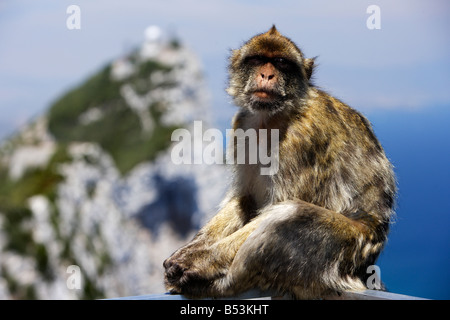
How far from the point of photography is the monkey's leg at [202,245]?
14.8ft

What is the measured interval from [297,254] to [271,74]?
139cm

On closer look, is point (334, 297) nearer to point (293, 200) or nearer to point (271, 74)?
point (293, 200)

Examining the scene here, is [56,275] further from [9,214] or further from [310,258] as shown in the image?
[310,258]

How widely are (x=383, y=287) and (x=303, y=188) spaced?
1042 mm

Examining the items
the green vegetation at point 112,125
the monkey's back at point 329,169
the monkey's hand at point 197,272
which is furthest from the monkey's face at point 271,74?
the green vegetation at point 112,125

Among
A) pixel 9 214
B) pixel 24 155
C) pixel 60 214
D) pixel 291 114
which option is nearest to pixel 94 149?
pixel 24 155

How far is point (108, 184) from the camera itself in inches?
3024

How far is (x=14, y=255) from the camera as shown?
193ft

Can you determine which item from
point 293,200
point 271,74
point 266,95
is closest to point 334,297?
point 293,200

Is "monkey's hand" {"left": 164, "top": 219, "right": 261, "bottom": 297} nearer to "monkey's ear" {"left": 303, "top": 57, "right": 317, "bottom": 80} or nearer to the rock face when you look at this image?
"monkey's ear" {"left": 303, "top": 57, "right": 317, "bottom": 80}

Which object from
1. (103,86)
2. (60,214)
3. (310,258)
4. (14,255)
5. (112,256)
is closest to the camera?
(310,258)

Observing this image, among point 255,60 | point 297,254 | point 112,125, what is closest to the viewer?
point 297,254

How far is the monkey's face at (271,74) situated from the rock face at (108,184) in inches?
1963

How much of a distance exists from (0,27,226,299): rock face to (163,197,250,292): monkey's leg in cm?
4933
